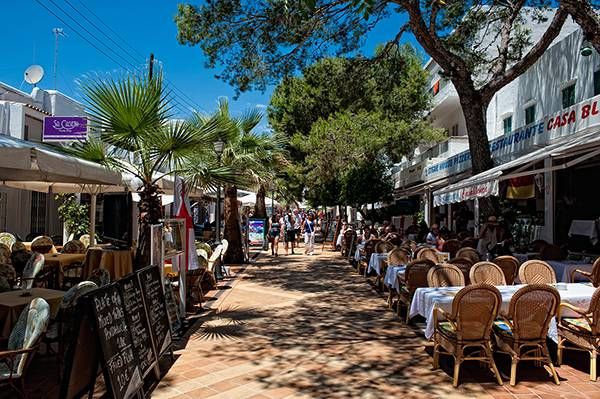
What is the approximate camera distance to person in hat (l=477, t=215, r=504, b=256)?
10648 mm

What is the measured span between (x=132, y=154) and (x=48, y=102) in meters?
12.2

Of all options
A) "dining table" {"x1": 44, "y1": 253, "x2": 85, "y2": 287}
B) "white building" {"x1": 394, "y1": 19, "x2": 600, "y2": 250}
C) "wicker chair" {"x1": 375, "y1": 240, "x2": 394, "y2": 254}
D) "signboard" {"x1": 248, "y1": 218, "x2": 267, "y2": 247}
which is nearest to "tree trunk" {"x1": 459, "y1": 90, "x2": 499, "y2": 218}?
"white building" {"x1": 394, "y1": 19, "x2": 600, "y2": 250}

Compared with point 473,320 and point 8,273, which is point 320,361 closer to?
point 473,320

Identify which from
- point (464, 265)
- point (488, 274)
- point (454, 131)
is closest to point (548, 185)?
point (464, 265)

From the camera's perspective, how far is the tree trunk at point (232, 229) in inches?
628

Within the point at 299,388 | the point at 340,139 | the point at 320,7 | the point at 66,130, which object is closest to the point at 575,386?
the point at 299,388

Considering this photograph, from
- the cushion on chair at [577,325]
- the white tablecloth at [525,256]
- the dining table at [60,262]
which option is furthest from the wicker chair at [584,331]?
the dining table at [60,262]

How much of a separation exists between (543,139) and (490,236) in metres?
3.50

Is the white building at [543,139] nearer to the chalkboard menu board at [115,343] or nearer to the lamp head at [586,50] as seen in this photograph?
the lamp head at [586,50]

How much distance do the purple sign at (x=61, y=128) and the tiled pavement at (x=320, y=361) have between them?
26.8ft

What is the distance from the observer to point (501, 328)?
5.48 meters

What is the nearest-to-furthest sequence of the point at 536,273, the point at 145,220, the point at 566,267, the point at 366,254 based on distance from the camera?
the point at 536,273 < the point at 145,220 < the point at 566,267 < the point at 366,254

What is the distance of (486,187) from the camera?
31.9 ft

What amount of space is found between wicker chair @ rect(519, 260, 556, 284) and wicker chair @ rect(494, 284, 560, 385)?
7.25ft
